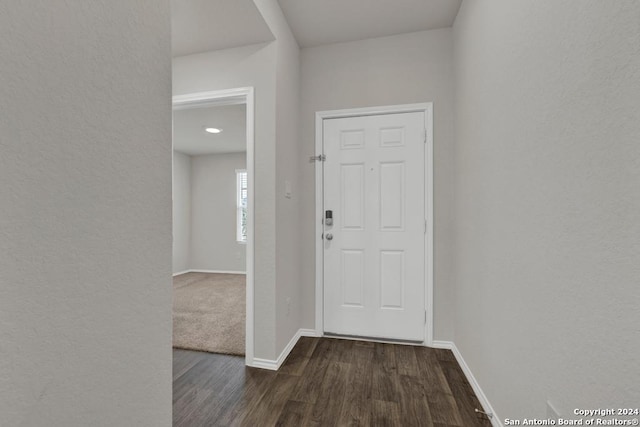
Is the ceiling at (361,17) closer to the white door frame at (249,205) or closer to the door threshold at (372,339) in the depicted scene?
the white door frame at (249,205)

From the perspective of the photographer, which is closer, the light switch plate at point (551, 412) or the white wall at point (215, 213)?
the light switch plate at point (551, 412)

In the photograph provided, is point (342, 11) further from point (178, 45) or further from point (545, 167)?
Answer: point (545, 167)

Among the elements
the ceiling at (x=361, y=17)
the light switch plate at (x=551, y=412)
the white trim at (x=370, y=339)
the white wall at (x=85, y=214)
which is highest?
the ceiling at (x=361, y=17)

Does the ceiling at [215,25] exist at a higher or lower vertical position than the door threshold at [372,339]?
higher

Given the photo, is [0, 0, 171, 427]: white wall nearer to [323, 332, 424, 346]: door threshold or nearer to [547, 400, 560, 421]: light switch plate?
[547, 400, 560, 421]: light switch plate

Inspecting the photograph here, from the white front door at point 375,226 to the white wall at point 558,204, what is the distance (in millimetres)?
710

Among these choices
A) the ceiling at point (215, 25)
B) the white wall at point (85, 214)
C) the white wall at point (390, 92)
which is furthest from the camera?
the white wall at point (390, 92)

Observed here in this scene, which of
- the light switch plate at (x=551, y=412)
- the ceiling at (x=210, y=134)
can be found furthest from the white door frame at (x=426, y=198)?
the ceiling at (x=210, y=134)

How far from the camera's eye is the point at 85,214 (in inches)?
28.0

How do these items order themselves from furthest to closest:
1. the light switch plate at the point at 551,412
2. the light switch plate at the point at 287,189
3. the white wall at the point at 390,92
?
the white wall at the point at 390,92, the light switch plate at the point at 287,189, the light switch plate at the point at 551,412

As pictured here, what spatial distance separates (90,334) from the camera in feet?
2.37

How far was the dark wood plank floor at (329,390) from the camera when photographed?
1.49 m

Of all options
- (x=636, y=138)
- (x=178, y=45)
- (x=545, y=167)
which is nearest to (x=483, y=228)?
(x=545, y=167)

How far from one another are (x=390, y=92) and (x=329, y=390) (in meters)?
2.36
